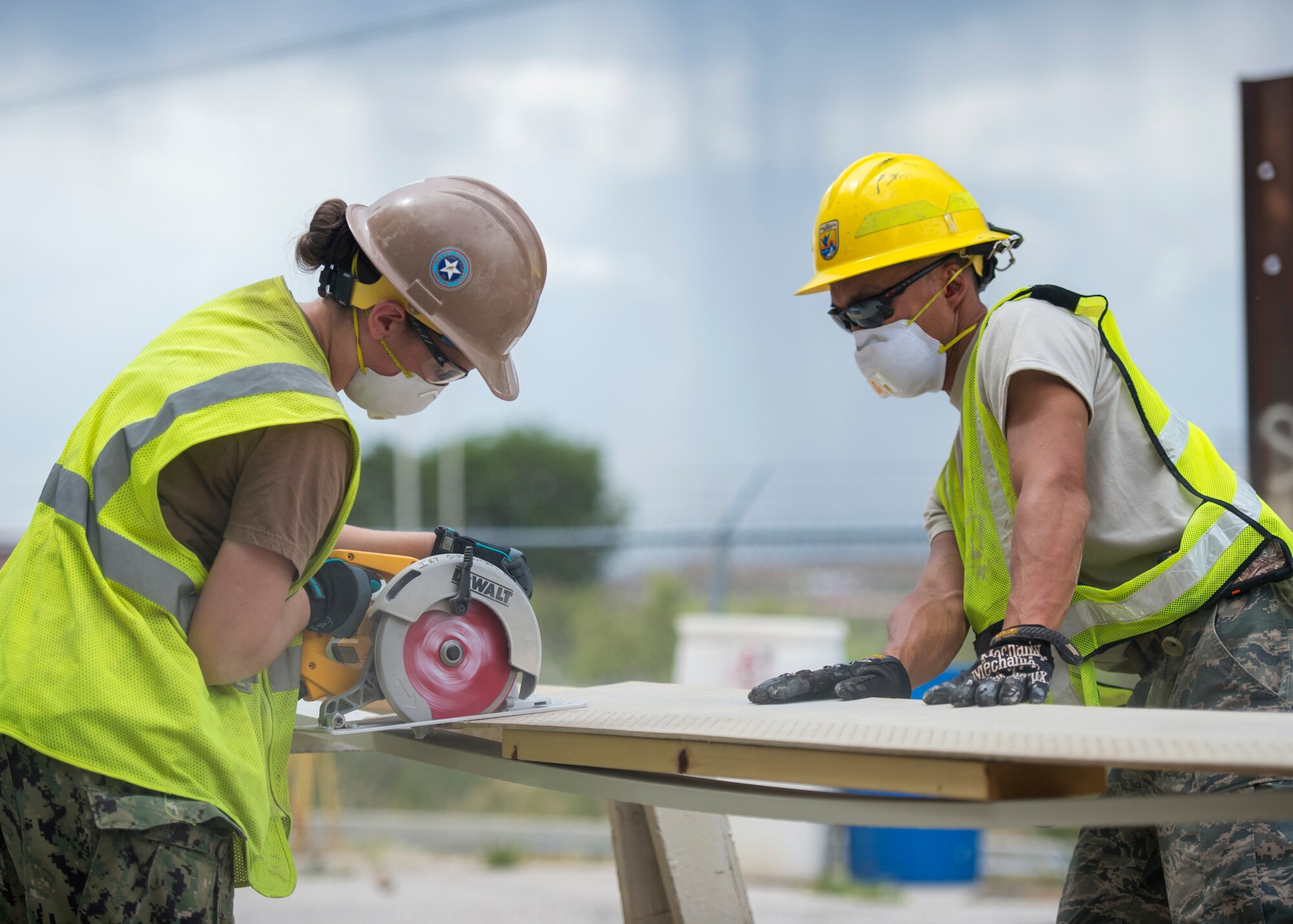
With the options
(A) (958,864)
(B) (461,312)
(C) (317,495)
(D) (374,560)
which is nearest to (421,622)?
(D) (374,560)

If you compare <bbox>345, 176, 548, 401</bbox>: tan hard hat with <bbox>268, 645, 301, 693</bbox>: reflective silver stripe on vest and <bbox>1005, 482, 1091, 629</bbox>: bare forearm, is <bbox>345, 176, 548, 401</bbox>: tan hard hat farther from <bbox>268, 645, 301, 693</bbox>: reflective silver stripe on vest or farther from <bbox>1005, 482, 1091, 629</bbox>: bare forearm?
<bbox>1005, 482, 1091, 629</bbox>: bare forearm

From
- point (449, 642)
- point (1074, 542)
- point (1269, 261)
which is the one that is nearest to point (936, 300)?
point (1074, 542)

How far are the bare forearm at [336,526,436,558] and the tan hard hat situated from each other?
508mm

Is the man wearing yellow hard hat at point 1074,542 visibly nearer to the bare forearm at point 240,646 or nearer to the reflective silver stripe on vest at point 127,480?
the bare forearm at point 240,646

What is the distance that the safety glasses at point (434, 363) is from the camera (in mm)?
2109

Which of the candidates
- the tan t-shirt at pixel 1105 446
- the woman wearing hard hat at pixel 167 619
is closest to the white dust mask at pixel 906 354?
the tan t-shirt at pixel 1105 446

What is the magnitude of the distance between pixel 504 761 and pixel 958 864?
459 centimetres

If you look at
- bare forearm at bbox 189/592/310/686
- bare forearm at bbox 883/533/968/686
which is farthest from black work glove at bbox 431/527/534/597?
bare forearm at bbox 883/533/968/686

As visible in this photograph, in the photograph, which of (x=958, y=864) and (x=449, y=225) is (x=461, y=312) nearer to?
(x=449, y=225)

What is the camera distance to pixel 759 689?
2262 millimetres

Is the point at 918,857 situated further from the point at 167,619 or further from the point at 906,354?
the point at 167,619

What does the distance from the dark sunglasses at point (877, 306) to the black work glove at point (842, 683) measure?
80 centimetres

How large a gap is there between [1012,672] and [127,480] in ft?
5.16

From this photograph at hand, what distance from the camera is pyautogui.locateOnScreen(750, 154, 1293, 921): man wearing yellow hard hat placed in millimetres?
1957
